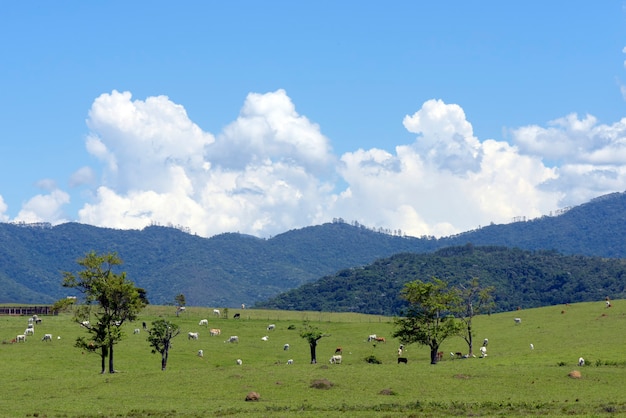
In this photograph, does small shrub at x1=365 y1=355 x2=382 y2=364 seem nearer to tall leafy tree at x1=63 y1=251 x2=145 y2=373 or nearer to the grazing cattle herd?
the grazing cattle herd

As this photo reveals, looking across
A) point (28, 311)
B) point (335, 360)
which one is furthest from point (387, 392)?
point (28, 311)

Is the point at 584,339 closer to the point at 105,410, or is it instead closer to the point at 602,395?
the point at 602,395

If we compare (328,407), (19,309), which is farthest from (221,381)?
(19,309)

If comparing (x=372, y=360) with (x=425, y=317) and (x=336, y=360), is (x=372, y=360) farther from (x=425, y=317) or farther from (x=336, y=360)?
(x=425, y=317)

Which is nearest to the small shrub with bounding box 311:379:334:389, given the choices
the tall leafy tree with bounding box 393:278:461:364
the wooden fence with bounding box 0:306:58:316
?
the tall leafy tree with bounding box 393:278:461:364

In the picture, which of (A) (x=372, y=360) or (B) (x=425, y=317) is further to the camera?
(A) (x=372, y=360)

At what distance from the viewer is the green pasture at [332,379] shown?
186 ft

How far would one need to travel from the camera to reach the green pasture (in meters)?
56.8

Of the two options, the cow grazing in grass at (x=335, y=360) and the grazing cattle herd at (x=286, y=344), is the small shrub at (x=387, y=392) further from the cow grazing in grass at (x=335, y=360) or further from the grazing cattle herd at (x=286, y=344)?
the cow grazing in grass at (x=335, y=360)

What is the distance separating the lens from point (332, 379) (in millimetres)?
69438

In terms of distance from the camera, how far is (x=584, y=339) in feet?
322

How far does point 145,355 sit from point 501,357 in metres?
43.6

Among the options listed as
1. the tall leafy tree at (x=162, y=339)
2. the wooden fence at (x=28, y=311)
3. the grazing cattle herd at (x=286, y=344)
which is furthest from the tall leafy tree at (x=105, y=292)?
the wooden fence at (x=28, y=311)

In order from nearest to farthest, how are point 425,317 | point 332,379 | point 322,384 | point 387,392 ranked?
point 387,392
point 322,384
point 332,379
point 425,317
